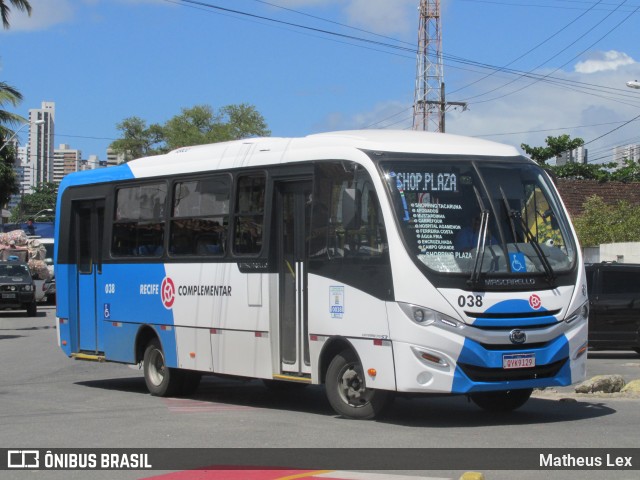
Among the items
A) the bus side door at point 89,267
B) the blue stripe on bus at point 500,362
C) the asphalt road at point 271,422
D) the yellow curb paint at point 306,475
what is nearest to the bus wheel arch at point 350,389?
the asphalt road at point 271,422

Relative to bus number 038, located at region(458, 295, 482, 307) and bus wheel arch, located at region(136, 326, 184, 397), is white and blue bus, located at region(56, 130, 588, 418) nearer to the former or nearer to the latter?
bus number 038, located at region(458, 295, 482, 307)

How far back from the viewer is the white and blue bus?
1088cm

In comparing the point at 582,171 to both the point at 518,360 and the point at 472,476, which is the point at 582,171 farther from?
the point at 472,476

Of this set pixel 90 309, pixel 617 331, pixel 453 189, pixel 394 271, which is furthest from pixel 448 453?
pixel 617 331

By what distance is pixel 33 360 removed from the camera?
20938mm

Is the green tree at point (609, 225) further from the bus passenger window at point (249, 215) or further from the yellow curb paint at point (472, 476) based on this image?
the yellow curb paint at point (472, 476)

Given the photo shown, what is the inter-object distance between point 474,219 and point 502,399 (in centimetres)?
243

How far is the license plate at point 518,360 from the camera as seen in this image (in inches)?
431

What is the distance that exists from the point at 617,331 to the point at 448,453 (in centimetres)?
1317

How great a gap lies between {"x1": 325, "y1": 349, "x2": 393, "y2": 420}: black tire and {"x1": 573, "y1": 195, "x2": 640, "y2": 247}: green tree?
28065 millimetres

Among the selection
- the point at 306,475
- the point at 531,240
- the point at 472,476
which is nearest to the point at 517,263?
the point at 531,240

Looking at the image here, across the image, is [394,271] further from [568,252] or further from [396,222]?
[568,252]

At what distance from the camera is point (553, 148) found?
61375 mm

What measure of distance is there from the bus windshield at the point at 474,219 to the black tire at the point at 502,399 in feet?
5.57
